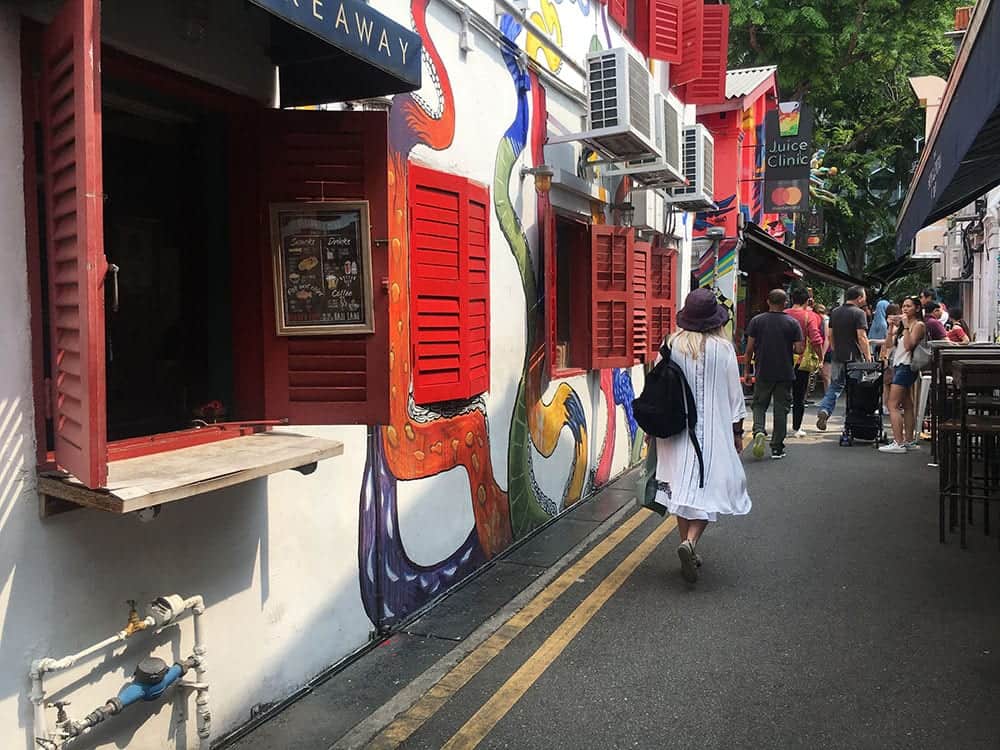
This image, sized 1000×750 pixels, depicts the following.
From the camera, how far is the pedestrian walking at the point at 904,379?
9.83m

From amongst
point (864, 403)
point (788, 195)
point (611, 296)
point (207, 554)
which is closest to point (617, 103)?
point (611, 296)

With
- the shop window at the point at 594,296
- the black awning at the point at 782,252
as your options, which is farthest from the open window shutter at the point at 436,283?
the black awning at the point at 782,252

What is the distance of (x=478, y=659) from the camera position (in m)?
4.39

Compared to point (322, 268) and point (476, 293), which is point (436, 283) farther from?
point (322, 268)

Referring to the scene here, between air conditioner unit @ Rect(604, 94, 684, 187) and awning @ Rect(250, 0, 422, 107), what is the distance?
4.34 meters

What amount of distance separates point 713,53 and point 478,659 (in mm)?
8862

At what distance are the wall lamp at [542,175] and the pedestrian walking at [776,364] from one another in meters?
4.24

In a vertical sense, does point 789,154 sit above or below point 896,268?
above

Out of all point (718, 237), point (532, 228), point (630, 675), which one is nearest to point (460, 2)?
point (532, 228)

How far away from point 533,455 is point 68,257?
446 centimetres

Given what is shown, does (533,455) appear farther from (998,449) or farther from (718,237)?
(718,237)

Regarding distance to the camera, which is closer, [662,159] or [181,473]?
[181,473]

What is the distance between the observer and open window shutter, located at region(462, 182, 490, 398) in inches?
209

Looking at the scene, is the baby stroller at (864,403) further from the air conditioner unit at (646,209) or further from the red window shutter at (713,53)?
the red window shutter at (713,53)
